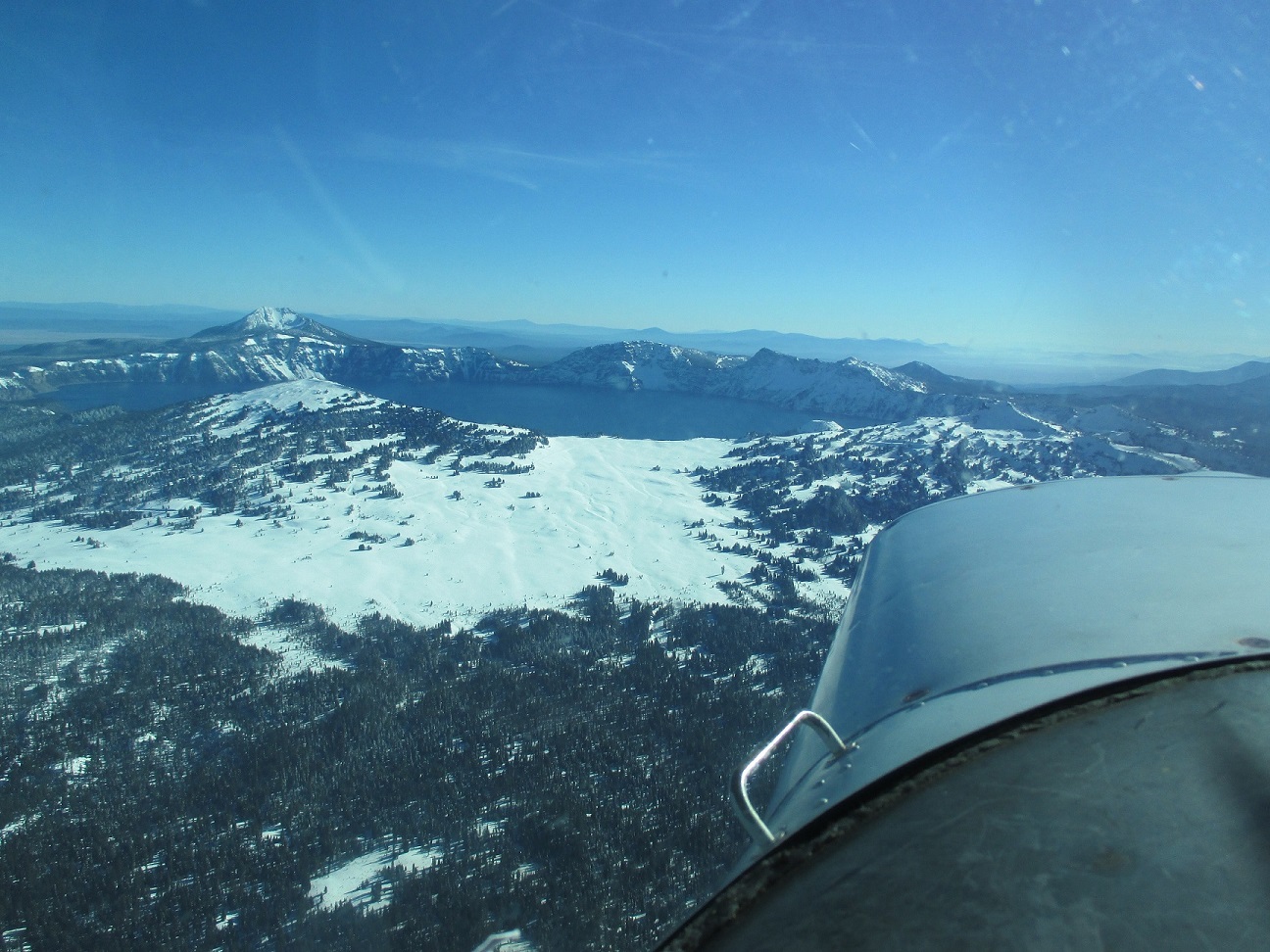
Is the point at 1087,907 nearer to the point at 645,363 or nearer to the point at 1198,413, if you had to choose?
the point at 1198,413

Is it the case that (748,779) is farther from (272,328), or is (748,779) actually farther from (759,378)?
(272,328)

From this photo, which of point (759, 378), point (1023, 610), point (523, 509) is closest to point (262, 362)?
point (759, 378)

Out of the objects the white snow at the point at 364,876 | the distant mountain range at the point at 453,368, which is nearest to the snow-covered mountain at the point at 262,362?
the distant mountain range at the point at 453,368

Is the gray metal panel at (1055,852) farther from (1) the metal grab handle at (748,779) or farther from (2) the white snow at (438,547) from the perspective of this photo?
(2) the white snow at (438,547)

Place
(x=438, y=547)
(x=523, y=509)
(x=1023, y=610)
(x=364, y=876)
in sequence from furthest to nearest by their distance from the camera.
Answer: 1. (x=523, y=509)
2. (x=438, y=547)
3. (x=364, y=876)
4. (x=1023, y=610)

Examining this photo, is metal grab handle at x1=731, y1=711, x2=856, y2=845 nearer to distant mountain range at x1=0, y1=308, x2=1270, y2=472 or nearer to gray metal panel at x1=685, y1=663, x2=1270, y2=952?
gray metal panel at x1=685, y1=663, x2=1270, y2=952

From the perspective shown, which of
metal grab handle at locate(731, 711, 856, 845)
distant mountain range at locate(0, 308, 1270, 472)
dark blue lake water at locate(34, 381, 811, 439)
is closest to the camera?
metal grab handle at locate(731, 711, 856, 845)

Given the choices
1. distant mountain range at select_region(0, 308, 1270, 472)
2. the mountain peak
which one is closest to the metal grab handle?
distant mountain range at select_region(0, 308, 1270, 472)
